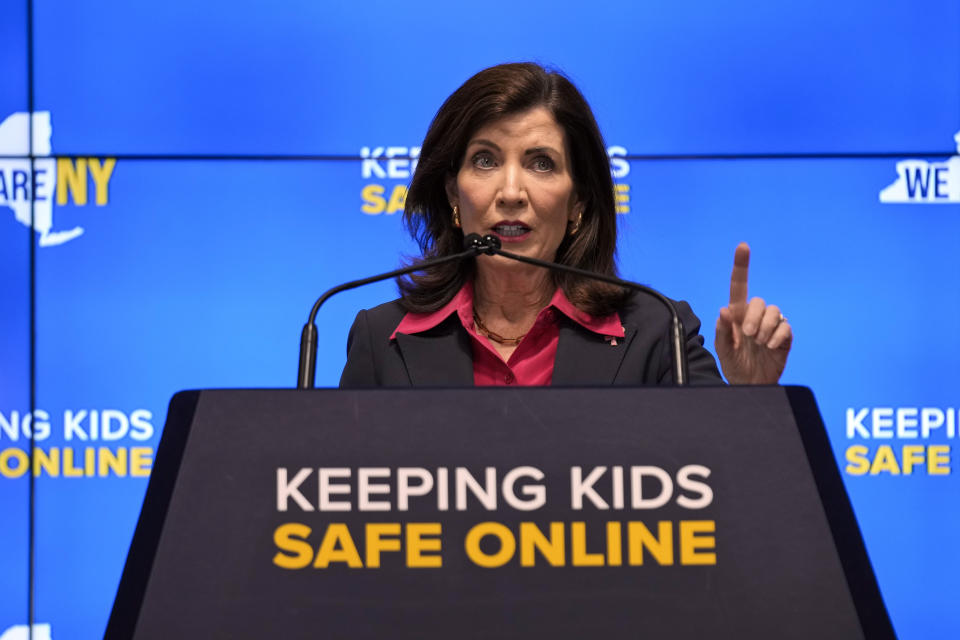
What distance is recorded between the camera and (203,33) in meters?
2.23

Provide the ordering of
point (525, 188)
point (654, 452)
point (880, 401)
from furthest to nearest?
point (880, 401)
point (525, 188)
point (654, 452)

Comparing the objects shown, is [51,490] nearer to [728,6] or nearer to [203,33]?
[203,33]

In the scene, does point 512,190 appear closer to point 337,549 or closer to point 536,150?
point 536,150

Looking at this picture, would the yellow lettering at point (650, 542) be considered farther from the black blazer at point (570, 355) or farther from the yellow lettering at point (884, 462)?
the yellow lettering at point (884, 462)

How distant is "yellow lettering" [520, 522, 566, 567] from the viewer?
570 millimetres

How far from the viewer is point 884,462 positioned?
2.15 metres

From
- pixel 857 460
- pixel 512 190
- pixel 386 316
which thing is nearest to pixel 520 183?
pixel 512 190

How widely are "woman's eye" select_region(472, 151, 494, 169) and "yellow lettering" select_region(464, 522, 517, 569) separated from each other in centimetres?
A: 74

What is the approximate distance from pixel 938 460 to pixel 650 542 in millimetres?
1879

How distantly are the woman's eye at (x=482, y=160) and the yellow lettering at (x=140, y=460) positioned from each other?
130 cm

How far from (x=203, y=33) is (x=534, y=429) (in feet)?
6.34

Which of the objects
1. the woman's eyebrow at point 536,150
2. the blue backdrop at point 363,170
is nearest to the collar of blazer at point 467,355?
the woman's eyebrow at point 536,150

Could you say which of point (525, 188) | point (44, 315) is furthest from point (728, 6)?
point (44, 315)

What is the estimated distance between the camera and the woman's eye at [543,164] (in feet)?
4.05
